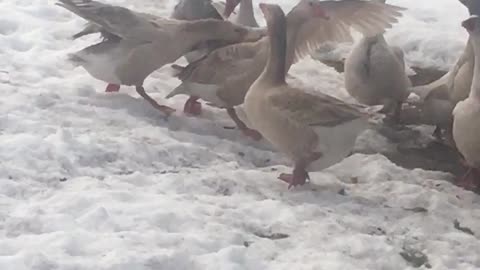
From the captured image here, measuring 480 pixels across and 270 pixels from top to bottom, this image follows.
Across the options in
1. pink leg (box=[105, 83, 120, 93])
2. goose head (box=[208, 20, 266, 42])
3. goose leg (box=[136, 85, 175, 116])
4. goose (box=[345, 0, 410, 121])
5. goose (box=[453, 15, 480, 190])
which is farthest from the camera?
goose (box=[345, 0, 410, 121])

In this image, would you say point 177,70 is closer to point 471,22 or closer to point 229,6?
point 229,6

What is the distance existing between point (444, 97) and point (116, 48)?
1992 mm

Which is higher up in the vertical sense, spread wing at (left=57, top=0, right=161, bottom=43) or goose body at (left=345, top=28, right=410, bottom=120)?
spread wing at (left=57, top=0, right=161, bottom=43)

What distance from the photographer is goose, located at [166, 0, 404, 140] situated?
18.4ft

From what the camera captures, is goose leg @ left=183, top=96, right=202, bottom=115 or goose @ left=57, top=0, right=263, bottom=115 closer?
goose @ left=57, top=0, right=263, bottom=115

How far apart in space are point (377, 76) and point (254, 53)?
96cm

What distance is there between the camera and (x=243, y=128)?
573cm

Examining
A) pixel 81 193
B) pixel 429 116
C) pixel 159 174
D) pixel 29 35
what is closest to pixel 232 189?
pixel 159 174

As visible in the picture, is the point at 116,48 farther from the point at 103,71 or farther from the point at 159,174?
the point at 159,174

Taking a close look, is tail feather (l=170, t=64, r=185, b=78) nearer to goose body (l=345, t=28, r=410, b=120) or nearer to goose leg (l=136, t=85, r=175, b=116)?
goose leg (l=136, t=85, r=175, b=116)

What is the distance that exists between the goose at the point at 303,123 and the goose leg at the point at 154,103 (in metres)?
0.89

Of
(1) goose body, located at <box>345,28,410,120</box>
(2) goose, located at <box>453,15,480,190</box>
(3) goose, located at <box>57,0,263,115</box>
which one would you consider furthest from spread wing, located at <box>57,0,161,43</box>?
(2) goose, located at <box>453,15,480,190</box>

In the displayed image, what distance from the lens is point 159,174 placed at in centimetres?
483

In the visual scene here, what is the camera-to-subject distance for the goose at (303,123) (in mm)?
4797
